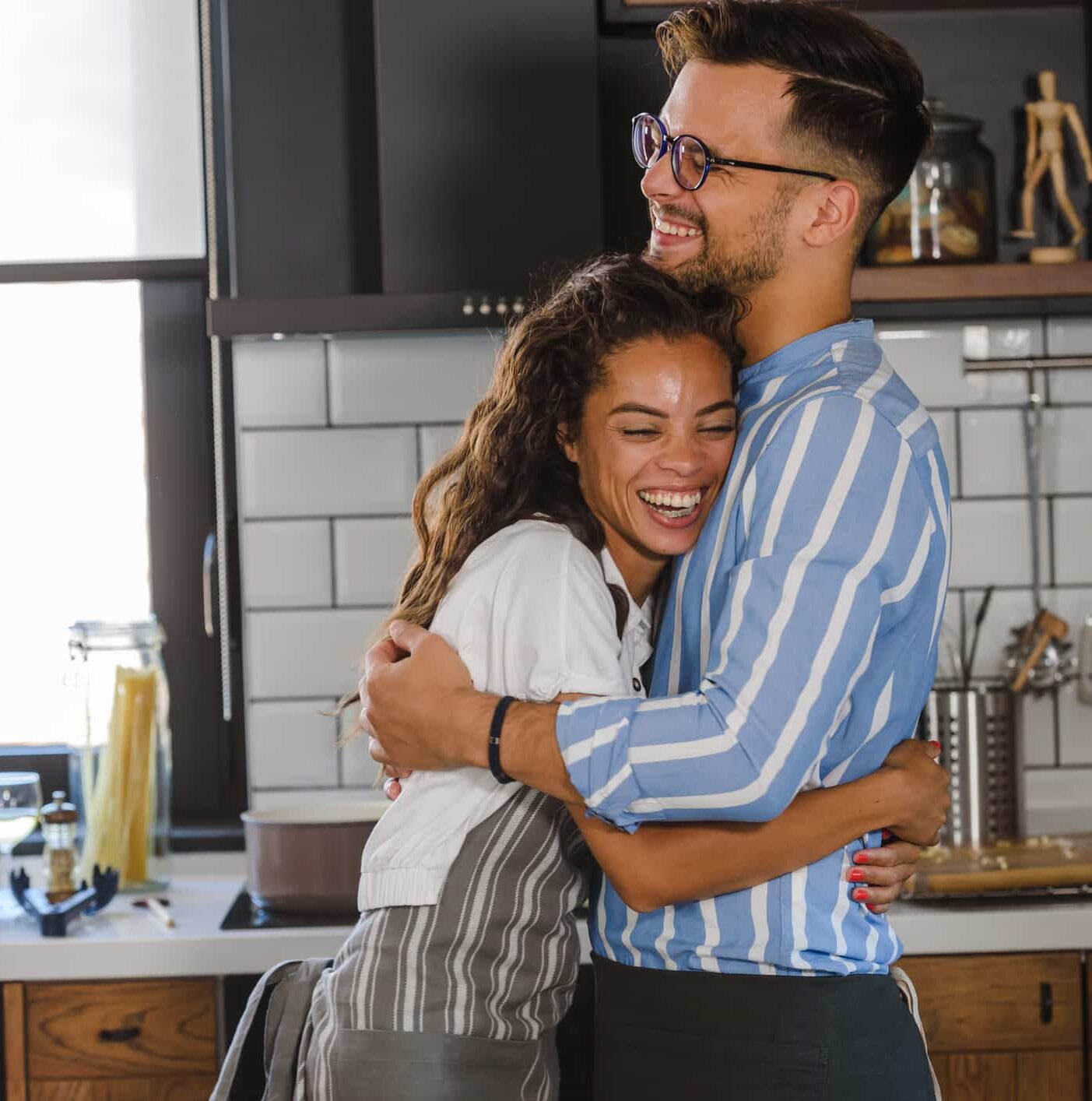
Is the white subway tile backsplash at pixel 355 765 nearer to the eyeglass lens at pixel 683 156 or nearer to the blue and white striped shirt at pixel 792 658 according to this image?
the blue and white striped shirt at pixel 792 658

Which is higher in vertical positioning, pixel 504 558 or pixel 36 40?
pixel 36 40

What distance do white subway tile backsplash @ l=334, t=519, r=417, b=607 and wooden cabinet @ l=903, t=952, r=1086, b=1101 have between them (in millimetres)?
979

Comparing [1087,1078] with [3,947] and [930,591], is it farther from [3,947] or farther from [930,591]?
[3,947]

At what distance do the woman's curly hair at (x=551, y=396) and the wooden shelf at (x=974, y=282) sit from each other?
674mm

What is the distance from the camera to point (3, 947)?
1.88 m

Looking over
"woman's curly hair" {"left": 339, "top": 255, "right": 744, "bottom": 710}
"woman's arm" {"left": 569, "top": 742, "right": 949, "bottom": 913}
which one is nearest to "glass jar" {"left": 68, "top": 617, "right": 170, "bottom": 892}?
"woman's curly hair" {"left": 339, "top": 255, "right": 744, "bottom": 710}

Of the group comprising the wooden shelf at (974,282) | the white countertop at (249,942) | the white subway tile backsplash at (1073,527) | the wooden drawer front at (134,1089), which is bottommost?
the wooden drawer front at (134,1089)

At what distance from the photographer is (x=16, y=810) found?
81.7 inches

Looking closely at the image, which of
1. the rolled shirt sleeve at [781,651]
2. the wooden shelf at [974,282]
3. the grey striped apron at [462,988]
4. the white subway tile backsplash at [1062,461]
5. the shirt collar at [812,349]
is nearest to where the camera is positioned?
the rolled shirt sleeve at [781,651]

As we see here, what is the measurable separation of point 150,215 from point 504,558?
146 cm

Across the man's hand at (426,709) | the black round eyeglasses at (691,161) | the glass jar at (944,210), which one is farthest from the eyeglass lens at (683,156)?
the glass jar at (944,210)

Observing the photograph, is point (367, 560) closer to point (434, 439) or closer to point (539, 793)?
point (434, 439)

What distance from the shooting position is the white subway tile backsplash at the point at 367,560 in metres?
2.34

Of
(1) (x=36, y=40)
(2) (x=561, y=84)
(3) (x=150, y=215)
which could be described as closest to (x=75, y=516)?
(3) (x=150, y=215)
